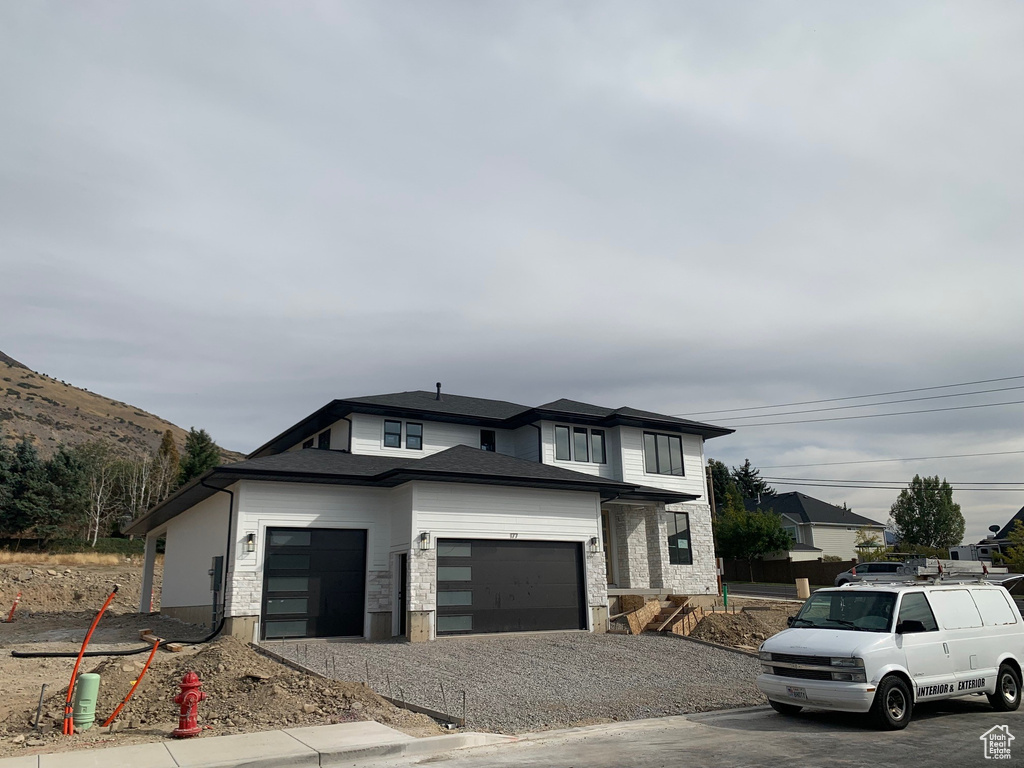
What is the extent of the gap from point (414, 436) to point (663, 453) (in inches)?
406

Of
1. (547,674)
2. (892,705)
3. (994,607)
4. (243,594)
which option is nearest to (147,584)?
(243,594)

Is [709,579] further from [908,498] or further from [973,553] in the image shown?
[908,498]

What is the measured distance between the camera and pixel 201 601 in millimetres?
23234

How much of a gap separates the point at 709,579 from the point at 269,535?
1785 centimetres

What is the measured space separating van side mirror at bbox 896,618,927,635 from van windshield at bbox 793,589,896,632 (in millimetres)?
143

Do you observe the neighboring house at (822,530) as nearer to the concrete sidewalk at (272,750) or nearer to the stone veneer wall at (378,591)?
the stone veneer wall at (378,591)

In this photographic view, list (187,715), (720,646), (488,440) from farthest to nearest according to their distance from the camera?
1. (488,440)
2. (720,646)
3. (187,715)

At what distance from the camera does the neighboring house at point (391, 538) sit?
63.3 feet

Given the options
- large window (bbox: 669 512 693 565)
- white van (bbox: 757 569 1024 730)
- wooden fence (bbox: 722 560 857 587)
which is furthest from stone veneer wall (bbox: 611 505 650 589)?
wooden fence (bbox: 722 560 857 587)

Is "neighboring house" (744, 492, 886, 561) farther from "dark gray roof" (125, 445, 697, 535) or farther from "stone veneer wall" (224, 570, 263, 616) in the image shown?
"stone veneer wall" (224, 570, 263, 616)

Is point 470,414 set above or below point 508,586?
above

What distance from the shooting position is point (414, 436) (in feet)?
86.1

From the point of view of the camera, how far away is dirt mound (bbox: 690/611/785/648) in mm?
19531

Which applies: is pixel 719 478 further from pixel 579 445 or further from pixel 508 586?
pixel 508 586
